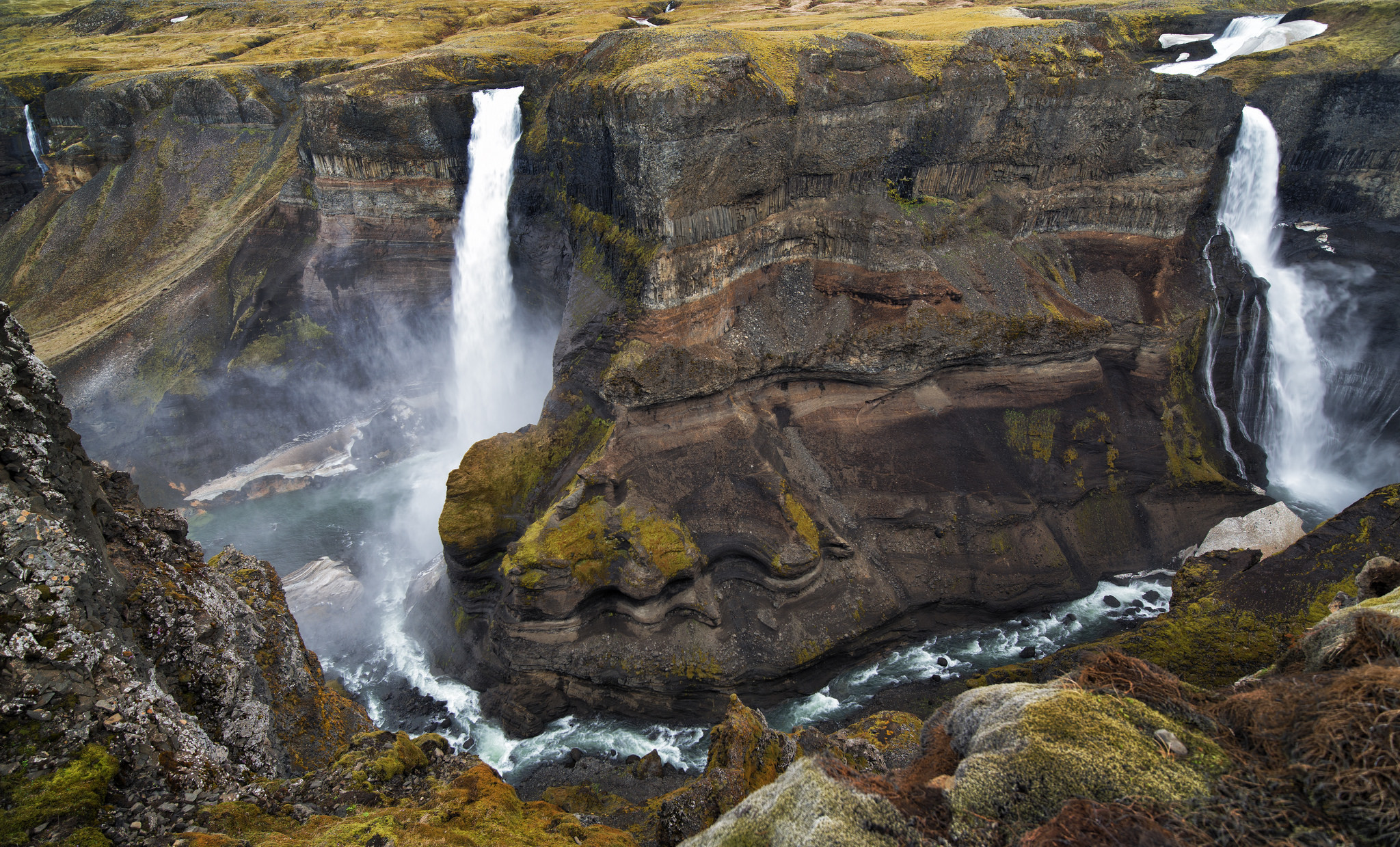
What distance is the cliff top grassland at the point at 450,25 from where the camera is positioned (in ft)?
88.2

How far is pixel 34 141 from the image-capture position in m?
43.6

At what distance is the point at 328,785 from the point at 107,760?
9.52ft

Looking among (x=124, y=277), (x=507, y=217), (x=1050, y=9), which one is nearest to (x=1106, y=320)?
(x=1050, y=9)

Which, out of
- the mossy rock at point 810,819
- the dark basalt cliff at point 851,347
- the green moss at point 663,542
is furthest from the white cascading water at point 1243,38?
the mossy rock at point 810,819

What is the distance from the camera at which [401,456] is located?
36.2 metres

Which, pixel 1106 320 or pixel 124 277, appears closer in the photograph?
pixel 1106 320

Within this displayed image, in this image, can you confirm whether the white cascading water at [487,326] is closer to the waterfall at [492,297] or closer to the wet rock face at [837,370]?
the waterfall at [492,297]

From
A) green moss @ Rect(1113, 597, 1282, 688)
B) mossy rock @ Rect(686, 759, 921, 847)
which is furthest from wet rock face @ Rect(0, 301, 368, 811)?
green moss @ Rect(1113, 597, 1282, 688)

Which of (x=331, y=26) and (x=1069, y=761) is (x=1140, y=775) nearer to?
(x=1069, y=761)

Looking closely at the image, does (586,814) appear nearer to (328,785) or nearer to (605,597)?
(328,785)

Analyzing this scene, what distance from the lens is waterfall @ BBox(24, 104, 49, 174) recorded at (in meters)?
43.0

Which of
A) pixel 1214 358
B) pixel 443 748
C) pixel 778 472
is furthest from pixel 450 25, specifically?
pixel 443 748

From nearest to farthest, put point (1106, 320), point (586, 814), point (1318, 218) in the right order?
point (586, 814), point (1106, 320), point (1318, 218)

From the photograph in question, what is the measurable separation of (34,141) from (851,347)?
5296 cm
